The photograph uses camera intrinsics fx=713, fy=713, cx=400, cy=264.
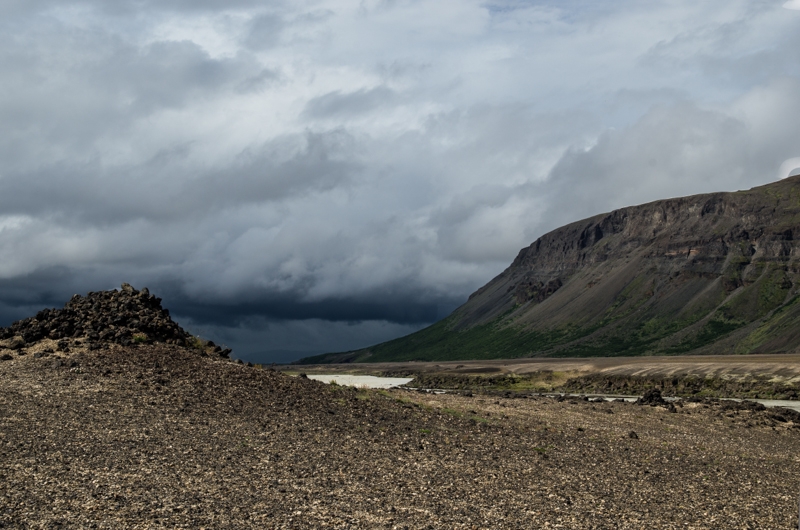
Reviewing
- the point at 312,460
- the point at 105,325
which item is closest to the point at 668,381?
the point at 105,325

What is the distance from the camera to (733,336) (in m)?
181

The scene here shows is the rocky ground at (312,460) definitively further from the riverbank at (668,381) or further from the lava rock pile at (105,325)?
the riverbank at (668,381)

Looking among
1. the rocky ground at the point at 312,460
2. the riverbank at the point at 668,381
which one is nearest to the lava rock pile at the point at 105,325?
the rocky ground at the point at 312,460

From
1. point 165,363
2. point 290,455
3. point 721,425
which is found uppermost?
point 165,363

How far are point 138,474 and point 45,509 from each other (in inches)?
114

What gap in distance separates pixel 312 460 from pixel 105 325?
1522cm

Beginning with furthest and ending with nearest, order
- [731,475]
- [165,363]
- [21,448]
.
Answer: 1. [165,363]
2. [731,475]
3. [21,448]

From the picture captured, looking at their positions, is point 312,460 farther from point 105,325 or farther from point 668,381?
point 668,381

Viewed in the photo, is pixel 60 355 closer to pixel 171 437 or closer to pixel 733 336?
pixel 171 437

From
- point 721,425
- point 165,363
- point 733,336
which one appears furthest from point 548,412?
point 733,336

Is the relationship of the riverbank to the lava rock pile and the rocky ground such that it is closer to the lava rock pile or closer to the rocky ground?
the rocky ground

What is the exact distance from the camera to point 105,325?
30688 millimetres

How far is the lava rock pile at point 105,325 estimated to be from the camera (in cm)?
2988

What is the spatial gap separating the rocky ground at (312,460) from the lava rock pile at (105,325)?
3.36ft
